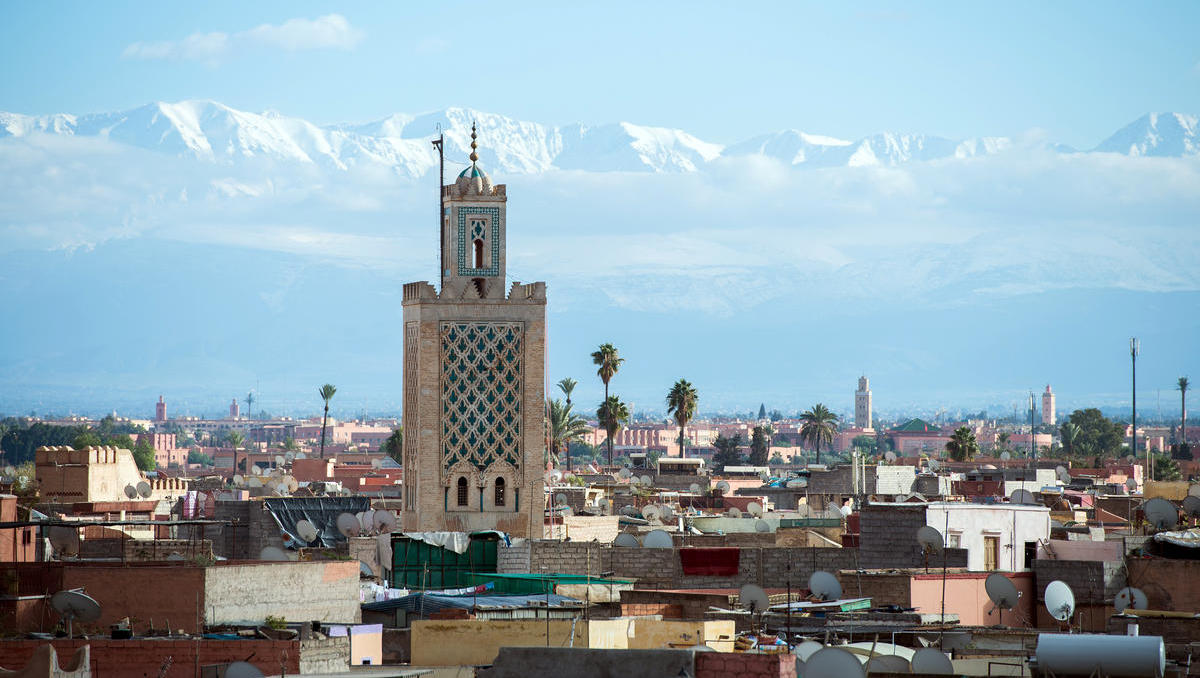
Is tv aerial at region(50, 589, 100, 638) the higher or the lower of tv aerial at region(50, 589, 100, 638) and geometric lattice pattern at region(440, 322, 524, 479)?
the lower

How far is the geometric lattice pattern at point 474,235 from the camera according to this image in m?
29.9

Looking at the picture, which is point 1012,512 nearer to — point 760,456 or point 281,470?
point 281,470

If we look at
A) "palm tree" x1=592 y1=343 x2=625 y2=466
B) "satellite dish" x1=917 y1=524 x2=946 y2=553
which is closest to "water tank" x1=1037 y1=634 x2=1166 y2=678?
"satellite dish" x1=917 y1=524 x2=946 y2=553

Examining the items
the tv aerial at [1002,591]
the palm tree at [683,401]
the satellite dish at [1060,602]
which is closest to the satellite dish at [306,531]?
the tv aerial at [1002,591]

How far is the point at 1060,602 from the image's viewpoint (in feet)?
59.9

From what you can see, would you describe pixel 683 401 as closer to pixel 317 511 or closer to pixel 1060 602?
pixel 317 511

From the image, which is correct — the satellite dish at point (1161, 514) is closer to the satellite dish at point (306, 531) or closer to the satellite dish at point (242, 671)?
the satellite dish at point (306, 531)

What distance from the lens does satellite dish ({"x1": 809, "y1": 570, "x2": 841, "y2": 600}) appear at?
19344mm

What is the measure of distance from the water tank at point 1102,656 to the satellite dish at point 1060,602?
Answer: 15.7 feet

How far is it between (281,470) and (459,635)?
50.4 metres

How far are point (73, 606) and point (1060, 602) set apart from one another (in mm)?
8994

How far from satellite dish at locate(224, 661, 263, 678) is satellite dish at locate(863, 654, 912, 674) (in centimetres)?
436

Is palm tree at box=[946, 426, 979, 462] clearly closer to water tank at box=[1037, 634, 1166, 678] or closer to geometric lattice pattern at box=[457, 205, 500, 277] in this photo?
geometric lattice pattern at box=[457, 205, 500, 277]

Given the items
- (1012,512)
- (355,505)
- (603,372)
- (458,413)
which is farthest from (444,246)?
(603,372)
